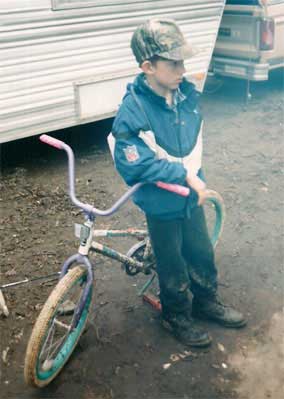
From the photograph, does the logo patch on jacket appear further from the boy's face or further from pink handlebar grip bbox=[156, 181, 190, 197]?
the boy's face

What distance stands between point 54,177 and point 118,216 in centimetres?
116

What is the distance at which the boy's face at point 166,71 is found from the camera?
2.69m

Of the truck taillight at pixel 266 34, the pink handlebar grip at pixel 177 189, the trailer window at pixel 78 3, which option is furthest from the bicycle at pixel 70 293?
the truck taillight at pixel 266 34

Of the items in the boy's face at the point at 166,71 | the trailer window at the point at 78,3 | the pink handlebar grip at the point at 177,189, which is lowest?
the pink handlebar grip at the point at 177,189

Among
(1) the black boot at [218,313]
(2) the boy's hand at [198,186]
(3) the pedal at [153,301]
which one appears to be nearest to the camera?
(2) the boy's hand at [198,186]

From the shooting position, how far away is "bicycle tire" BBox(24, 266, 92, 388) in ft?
8.63

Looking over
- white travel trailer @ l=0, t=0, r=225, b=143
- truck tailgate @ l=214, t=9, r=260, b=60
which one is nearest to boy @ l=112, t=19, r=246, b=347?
white travel trailer @ l=0, t=0, r=225, b=143

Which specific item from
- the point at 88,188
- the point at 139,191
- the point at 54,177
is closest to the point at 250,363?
the point at 139,191

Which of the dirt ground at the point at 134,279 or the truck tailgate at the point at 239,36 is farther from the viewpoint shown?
the truck tailgate at the point at 239,36

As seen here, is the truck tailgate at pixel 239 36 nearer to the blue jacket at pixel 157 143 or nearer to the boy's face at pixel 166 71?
the blue jacket at pixel 157 143

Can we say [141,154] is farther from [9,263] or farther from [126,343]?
[9,263]

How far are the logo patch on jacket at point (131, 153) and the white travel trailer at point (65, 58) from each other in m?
2.58

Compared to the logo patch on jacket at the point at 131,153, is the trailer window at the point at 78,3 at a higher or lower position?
higher

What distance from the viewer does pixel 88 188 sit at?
523cm
